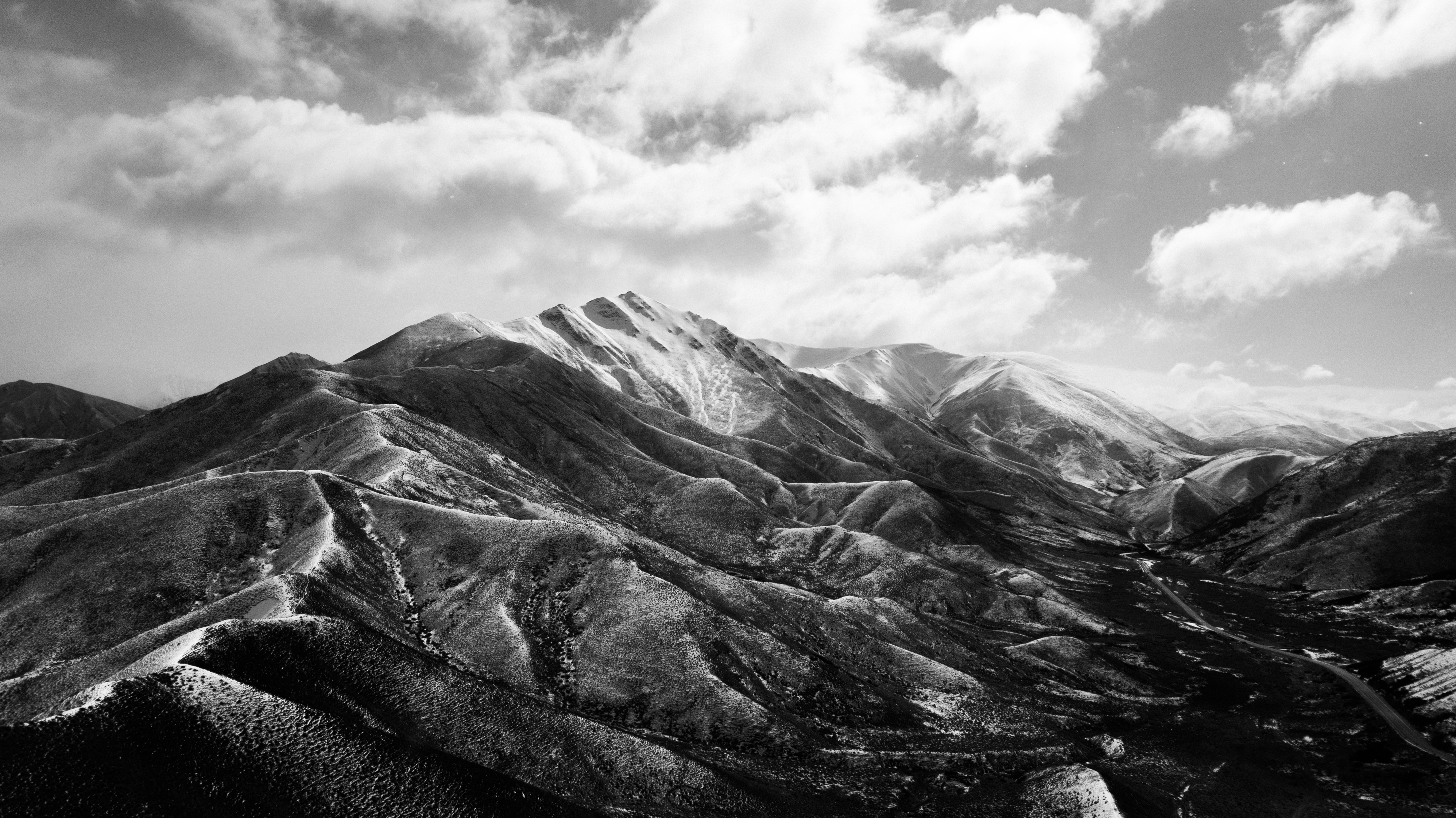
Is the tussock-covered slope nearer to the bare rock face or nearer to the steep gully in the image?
the bare rock face

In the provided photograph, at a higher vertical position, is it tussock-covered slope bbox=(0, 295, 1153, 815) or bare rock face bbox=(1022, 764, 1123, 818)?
tussock-covered slope bbox=(0, 295, 1153, 815)

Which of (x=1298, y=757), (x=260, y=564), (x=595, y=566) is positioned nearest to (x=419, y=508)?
(x=260, y=564)

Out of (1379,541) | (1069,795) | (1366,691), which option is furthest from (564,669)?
(1379,541)

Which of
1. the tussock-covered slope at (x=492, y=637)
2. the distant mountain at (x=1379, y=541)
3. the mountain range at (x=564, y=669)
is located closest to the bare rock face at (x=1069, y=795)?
the mountain range at (x=564, y=669)

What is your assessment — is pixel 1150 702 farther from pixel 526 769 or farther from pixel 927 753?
pixel 526 769

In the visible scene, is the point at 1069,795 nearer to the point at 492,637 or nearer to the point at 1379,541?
the point at 492,637

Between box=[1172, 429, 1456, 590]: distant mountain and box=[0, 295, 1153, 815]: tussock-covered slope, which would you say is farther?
box=[1172, 429, 1456, 590]: distant mountain

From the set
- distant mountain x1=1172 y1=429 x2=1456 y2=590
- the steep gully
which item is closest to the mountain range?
the steep gully

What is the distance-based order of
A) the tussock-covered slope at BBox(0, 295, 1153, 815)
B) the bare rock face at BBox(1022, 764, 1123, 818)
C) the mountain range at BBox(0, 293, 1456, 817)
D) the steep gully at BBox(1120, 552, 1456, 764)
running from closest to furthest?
the mountain range at BBox(0, 293, 1456, 817)
the tussock-covered slope at BBox(0, 295, 1153, 815)
the bare rock face at BBox(1022, 764, 1123, 818)
the steep gully at BBox(1120, 552, 1456, 764)
